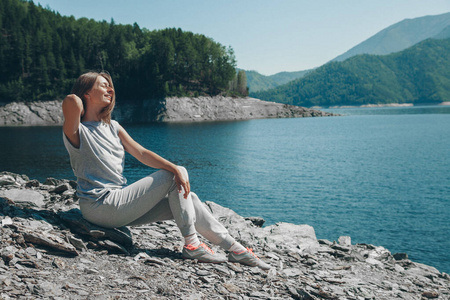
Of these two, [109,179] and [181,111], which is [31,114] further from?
[109,179]

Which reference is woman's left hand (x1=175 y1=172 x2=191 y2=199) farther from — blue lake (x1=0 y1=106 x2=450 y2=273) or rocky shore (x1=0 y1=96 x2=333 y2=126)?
rocky shore (x1=0 y1=96 x2=333 y2=126)

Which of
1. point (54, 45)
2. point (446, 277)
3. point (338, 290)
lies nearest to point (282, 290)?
point (338, 290)

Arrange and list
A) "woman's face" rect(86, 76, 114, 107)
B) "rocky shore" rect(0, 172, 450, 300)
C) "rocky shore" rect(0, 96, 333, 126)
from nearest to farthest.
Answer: "rocky shore" rect(0, 172, 450, 300) → "woman's face" rect(86, 76, 114, 107) → "rocky shore" rect(0, 96, 333, 126)

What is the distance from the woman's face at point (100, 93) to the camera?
6.01 m

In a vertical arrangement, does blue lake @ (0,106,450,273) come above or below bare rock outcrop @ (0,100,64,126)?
below

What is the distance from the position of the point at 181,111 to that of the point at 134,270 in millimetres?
117175

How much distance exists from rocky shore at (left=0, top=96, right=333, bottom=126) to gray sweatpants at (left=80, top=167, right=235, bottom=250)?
108 meters

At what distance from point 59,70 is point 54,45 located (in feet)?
37.0

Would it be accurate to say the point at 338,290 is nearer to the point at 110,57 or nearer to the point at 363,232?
the point at 363,232

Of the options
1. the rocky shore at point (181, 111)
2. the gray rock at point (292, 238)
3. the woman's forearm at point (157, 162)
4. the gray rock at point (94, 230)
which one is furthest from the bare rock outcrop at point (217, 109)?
the woman's forearm at point (157, 162)

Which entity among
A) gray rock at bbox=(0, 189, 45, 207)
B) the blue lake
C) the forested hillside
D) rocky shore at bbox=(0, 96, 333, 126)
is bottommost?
the blue lake

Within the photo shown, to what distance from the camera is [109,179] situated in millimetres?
6043

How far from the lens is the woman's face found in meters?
6.01

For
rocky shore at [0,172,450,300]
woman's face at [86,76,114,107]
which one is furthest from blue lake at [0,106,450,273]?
woman's face at [86,76,114,107]
